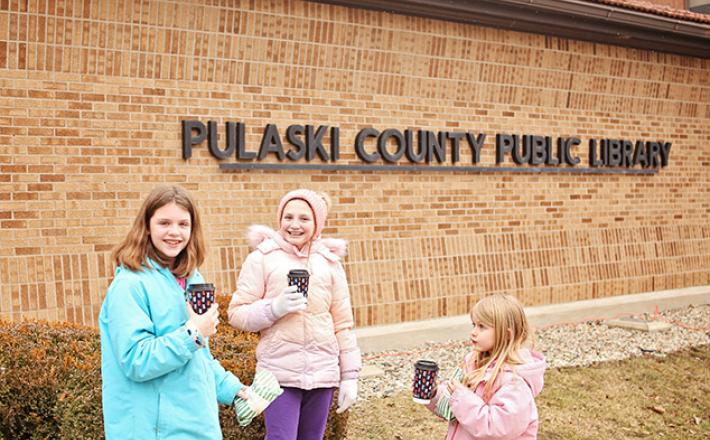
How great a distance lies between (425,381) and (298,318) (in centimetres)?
96

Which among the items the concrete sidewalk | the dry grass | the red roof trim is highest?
the red roof trim

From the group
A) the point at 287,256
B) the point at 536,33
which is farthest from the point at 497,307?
the point at 536,33

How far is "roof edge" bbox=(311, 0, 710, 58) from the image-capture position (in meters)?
9.44

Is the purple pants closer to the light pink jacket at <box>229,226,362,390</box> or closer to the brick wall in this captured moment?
the light pink jacket at <box>229,226,362,390</box>

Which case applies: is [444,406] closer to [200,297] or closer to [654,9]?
[200,297]

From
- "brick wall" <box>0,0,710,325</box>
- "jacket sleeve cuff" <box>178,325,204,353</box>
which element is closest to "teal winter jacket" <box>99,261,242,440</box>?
"jacket sleeve cuff" <box>178,325,204,353</box>

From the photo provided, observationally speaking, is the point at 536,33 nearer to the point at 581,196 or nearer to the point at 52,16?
the point at 581,196

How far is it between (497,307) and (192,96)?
526 cm

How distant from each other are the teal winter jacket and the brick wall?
4.70 m

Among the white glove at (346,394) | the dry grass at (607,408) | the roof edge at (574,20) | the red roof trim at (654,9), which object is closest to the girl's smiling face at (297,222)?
the white glove at (346,394)

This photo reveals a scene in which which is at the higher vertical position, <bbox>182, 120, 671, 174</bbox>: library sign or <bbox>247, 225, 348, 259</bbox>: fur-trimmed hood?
<bbox>182, 120, 671, 174</bbox>: library sign

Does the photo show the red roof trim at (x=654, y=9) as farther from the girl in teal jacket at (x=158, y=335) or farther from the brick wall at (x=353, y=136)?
the girl in teal jacket at (x=158, y=335)

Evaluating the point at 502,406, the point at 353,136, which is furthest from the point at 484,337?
the point at 353,136

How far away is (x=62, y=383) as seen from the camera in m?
4.90
